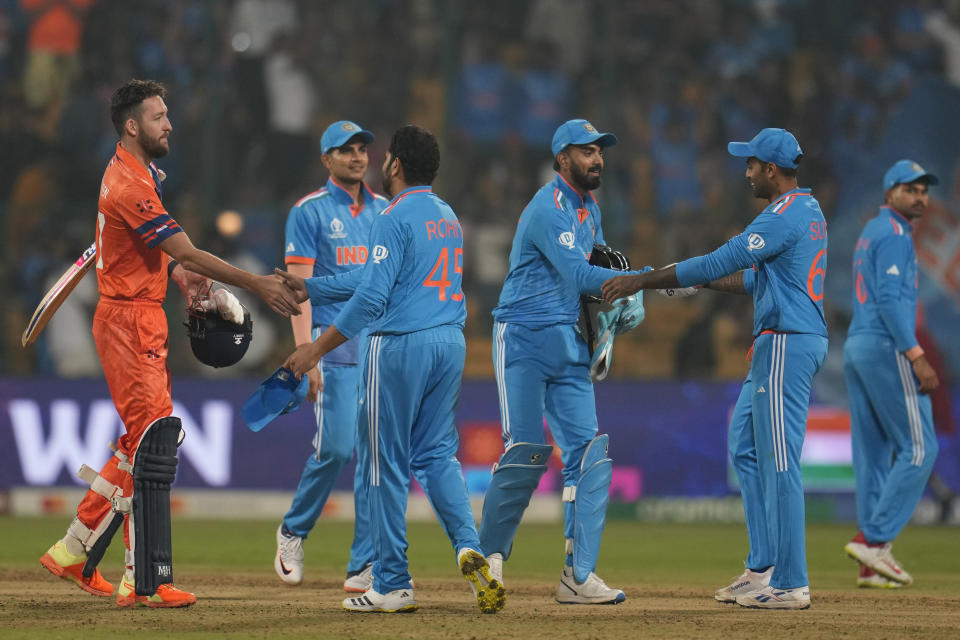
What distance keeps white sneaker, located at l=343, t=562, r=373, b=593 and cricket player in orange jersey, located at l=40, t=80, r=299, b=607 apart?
1.33 meters

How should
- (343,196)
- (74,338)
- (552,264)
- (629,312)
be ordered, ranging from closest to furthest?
(552,264), (629,312), (343,196), (74,338)

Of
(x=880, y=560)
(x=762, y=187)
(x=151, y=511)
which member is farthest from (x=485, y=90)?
(x=151, y=511)

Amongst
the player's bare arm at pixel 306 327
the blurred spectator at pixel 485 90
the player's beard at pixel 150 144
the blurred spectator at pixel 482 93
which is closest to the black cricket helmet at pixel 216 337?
the player's beard at pixel 150 144

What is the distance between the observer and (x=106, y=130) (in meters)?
17.0

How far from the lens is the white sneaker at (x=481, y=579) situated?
691 centimetres

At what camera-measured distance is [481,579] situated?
7.00 metres

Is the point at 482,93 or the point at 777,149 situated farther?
the point at 482,93

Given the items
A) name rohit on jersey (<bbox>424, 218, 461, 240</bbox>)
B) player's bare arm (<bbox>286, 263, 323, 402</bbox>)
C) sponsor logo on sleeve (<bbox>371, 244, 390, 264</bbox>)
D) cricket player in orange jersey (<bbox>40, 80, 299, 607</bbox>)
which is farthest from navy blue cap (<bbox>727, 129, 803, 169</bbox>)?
player's bare arm (<bbox>286, 263, 323, 402</bbox>)

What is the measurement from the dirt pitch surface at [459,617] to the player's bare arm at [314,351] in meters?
1.34

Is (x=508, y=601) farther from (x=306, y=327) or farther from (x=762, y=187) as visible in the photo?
(x=762, y=187)

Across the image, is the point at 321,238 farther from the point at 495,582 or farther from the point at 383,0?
the point at 383,0

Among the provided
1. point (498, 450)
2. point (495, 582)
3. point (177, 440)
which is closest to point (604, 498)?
point (495, 582)

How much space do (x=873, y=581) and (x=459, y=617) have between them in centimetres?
357

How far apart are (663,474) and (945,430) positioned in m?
3.07
